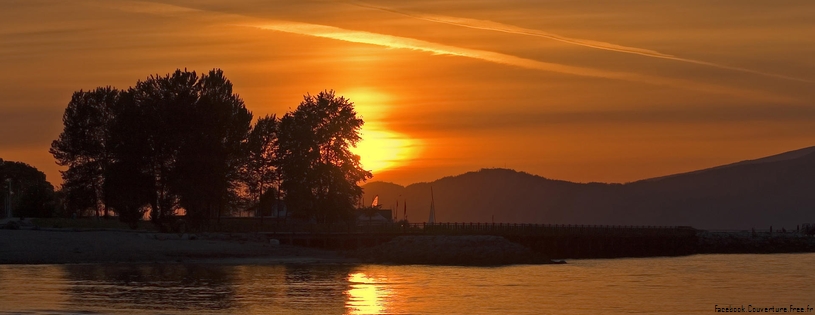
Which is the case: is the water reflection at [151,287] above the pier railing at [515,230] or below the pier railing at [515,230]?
below

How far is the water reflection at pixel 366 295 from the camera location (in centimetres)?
4981

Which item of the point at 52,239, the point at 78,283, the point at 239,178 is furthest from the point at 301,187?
the point at 78,283

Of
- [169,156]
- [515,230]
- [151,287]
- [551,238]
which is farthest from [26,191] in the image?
[151,287]

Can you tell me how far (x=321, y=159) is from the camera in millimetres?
108062

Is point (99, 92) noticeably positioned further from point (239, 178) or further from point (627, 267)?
point (627, 267)

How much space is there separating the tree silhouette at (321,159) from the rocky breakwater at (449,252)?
39.8 feet

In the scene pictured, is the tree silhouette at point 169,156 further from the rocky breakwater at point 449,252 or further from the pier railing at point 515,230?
the pier railing at point 515,230

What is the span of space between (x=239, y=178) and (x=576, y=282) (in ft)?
148

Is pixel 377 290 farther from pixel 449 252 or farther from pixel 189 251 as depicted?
pixel 449 252

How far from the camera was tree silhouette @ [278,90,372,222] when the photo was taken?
106188 mm

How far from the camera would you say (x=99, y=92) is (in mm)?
108500

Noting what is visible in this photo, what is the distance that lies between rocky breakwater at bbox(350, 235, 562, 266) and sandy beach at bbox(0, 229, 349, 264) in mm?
4090

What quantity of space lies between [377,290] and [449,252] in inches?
1283

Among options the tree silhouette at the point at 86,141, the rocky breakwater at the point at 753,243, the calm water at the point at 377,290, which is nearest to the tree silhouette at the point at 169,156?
the tree silhouette at the point at 86,141
